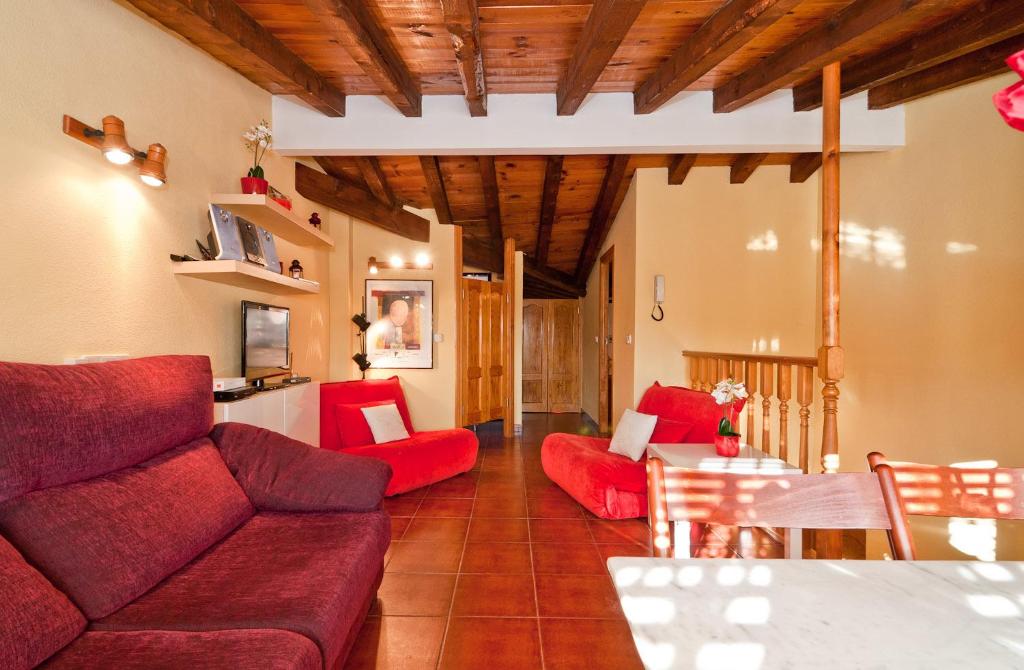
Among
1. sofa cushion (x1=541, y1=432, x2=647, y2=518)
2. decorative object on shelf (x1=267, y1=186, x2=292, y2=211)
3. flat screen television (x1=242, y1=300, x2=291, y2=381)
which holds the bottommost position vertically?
sofa cushion (x1=541, y1=432, x2=647, y2=518)

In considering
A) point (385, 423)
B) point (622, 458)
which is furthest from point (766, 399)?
point (385, 423)

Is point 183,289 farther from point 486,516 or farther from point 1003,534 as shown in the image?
point 1003,534

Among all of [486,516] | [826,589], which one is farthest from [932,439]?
[826,589]

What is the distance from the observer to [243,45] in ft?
8.17

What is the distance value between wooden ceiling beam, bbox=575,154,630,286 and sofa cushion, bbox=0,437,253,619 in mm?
4035

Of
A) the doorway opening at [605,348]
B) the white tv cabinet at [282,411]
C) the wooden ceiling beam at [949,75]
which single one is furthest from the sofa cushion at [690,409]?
the white tv cabinet at [282,411]

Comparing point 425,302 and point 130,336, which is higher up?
point 425,302

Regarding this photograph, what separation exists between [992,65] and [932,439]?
233cm

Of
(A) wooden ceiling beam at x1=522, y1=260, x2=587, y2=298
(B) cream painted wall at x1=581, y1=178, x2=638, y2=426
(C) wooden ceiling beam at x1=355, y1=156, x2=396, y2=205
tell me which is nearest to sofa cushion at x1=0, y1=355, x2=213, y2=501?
(C) wooden ceiling beam at x1=355, y1=156, x2=396, y2=205

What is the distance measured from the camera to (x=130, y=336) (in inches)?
85.1

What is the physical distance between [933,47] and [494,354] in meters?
4.73

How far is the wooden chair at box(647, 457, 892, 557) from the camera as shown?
106cm

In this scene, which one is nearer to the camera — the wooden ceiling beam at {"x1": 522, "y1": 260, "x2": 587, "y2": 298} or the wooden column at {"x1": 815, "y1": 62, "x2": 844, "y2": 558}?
the wooden column at {"x1": 815, "y1": 62, "x2": 844, "y2": 558}

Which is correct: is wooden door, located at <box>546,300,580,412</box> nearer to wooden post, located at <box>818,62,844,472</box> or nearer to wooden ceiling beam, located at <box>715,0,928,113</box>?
wooden ceiling beam, located at <box>715,0,928,113</box>
